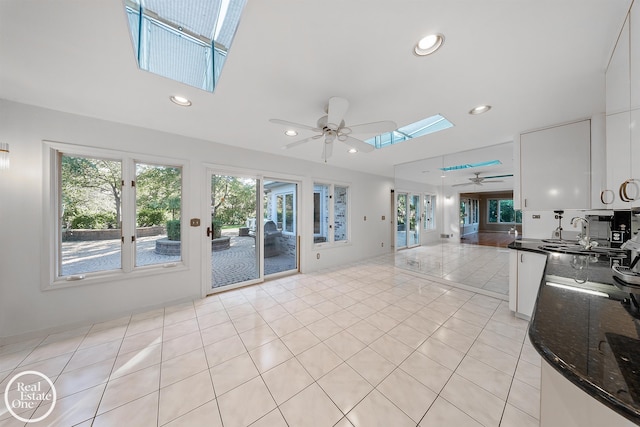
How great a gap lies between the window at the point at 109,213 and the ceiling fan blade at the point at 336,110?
8.33 feet

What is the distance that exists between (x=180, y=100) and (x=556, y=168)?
4.44 meters

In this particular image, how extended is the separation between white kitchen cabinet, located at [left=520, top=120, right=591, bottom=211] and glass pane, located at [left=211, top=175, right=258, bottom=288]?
13.5 feet

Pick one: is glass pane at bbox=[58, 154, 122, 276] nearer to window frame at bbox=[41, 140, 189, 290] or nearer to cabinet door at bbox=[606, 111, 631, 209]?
window frame at bbox=[41, 140, 189, 290]

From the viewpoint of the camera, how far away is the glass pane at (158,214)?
9.27 feet

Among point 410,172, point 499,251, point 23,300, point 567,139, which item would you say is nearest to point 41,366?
point 23,300

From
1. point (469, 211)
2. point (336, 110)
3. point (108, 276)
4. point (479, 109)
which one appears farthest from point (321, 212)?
point (469, 211)

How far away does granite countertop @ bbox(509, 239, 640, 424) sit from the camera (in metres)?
0.49

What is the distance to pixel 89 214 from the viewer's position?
256 centimetres

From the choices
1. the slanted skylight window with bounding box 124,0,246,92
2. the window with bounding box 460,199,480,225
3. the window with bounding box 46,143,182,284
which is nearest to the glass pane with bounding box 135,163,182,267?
the window with bounding box 46,143,182,284

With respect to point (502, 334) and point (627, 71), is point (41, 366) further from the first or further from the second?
point (627, 71)

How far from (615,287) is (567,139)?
230 cm

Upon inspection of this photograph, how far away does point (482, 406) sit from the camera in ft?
4.65

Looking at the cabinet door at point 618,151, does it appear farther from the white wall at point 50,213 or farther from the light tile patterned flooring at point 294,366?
the white wall at point 50,213

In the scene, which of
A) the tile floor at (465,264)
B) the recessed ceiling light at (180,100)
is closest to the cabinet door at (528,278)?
the tile floor at (465,264)
